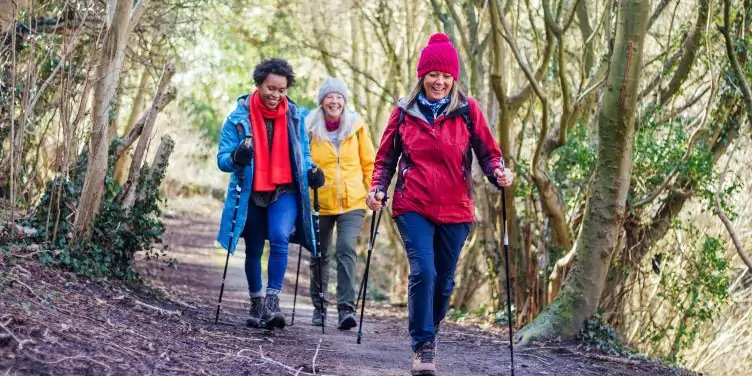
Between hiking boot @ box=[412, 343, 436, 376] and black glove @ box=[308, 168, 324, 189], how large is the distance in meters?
2.27

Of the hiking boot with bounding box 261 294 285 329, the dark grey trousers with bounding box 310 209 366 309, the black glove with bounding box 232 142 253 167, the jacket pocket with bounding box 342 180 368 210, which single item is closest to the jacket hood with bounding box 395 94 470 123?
the black glove with bounding box 232 142 253 167

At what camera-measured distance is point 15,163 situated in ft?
26.8

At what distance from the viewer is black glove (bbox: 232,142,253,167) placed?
25.2ft

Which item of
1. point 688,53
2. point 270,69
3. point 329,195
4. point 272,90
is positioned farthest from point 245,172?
point 688,53

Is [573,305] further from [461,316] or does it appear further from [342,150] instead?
Answer: [461,316]

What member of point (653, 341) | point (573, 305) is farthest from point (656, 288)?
point (573, 305)

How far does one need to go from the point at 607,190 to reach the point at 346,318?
102 inches

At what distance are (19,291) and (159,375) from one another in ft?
5.10

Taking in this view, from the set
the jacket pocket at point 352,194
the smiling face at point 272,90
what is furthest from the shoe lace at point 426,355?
the jacket pocket at point 352,194

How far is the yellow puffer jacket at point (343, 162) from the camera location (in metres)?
9.28

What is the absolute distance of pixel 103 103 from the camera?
8.59 m

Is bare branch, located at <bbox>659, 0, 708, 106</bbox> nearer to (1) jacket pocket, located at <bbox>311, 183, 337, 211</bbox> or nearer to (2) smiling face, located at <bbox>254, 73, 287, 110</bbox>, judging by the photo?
(1) jacket pocket, located at <bbox>311, 183, 337, 211</bbox>

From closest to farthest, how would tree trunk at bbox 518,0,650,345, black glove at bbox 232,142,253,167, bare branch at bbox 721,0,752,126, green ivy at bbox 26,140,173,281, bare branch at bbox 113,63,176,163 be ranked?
black glove at bbox 232,142,253,167 → tree trunk at bbox 518,0,650,345 → green ivy at bbox 26,140,173,281 → bare branch at bbox 721,0,752,126 → bare branch at bbox 113,63,176,163

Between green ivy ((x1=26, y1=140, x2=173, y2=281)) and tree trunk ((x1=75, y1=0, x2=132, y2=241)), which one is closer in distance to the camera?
green ivy ((x1=26, y1=140, x2=173, y2=281))
